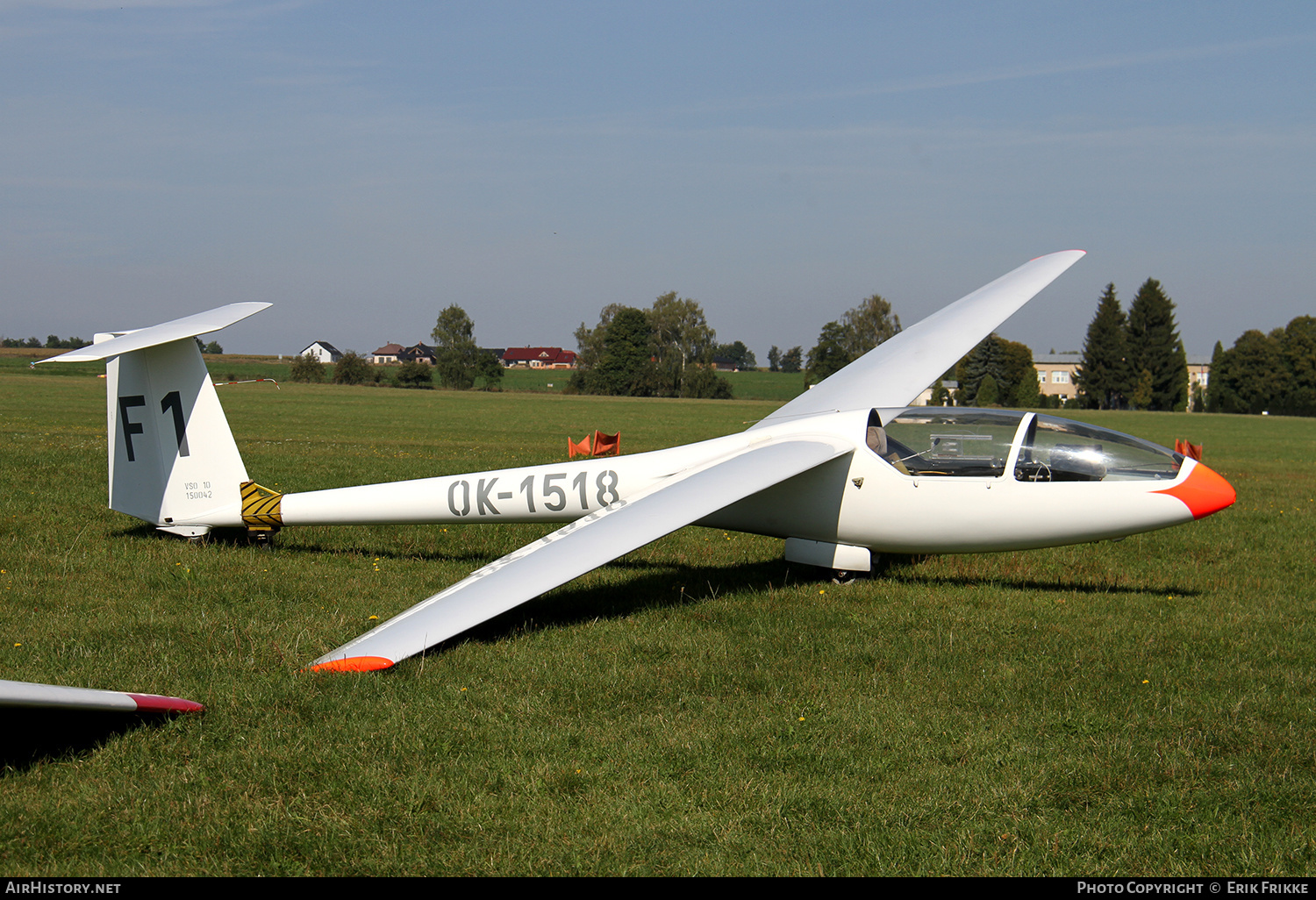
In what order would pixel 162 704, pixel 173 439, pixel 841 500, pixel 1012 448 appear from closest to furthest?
pixel 162 704 < pixel 1012 448 < pixel 841 500 < pixel 173 439

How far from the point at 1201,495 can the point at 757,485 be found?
4.09 m

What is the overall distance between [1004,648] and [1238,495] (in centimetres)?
1384

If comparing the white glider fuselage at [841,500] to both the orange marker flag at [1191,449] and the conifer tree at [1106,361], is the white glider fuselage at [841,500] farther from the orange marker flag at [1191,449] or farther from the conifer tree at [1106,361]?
the conifer tree at [1106,361]

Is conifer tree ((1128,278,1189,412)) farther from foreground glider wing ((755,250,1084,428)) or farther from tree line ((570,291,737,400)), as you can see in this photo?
foreground glider wing ((755,250,1084,428))

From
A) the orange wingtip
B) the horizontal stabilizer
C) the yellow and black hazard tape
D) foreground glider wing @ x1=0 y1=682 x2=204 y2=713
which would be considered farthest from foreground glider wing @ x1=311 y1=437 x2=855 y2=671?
the horizontal stabilizer

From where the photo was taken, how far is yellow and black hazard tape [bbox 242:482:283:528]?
33.5 feet

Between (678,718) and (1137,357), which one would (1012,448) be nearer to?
(678,718)

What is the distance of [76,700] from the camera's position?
179 inches

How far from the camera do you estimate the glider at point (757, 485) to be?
827 centimetres

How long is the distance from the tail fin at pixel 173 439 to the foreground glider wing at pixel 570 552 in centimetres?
425

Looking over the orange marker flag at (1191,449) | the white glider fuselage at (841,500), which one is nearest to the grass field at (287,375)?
the orange marker flag at (1191,449)

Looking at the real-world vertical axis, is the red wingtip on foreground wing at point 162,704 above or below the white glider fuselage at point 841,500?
below

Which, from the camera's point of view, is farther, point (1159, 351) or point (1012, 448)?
point (1159, 351)

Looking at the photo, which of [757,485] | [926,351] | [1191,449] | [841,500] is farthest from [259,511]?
[1191,449]
